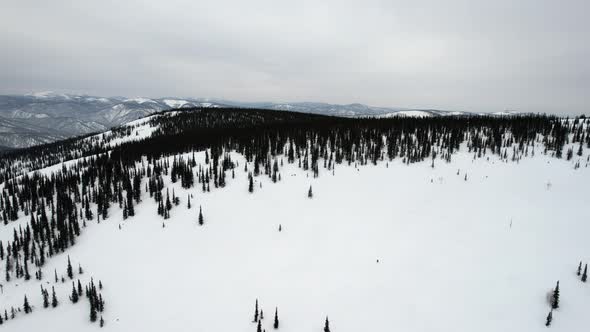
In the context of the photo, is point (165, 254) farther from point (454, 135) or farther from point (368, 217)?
point (454, 135)

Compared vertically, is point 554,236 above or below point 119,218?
above

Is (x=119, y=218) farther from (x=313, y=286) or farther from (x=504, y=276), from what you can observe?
(x=504, y=276)

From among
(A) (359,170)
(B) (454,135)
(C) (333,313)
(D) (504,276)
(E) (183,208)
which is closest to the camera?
(C) (333,313)

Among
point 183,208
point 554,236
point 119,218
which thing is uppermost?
point 554,236

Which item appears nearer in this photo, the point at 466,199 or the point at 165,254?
the point at 165,254

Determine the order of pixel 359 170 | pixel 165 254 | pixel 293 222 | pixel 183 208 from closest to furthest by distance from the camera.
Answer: pixel 165 254
pixel 293 222
pixel 183 208
pixel 359 170

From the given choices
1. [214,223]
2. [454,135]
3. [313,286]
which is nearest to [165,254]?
[214,223]

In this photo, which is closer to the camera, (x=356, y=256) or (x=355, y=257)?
(x=355, y=257)
